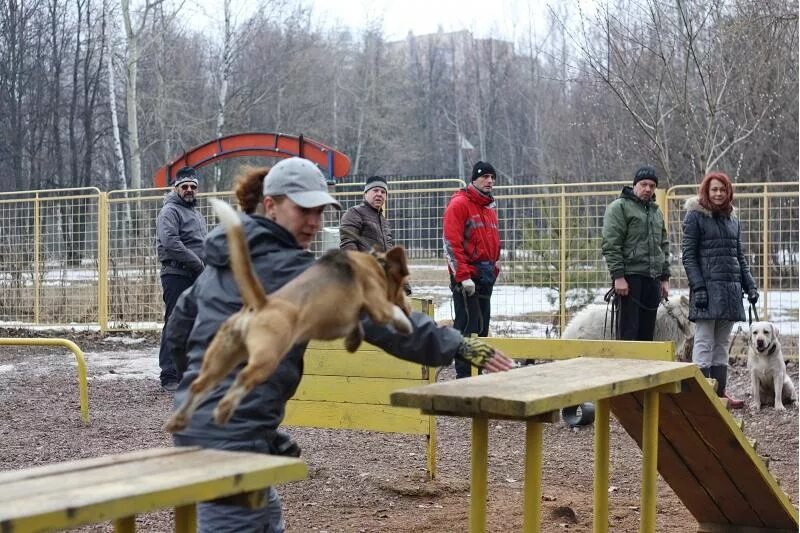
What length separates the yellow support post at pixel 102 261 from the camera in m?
13.9

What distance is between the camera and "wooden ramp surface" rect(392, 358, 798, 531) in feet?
10.5

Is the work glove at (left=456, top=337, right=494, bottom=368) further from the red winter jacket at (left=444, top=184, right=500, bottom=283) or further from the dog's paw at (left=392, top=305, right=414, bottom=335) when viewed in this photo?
the red winter jacket at (left=444, top=184, right=500, bottom=283)

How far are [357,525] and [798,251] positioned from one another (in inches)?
310

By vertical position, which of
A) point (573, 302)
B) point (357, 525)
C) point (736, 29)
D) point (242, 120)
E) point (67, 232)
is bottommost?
point (357, 525)

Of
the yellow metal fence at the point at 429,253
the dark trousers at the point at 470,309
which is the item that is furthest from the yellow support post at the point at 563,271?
the dark trousers at the point at 470,309

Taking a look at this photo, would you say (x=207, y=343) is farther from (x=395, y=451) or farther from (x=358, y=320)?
(x=395, y=451)

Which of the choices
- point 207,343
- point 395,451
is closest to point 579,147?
point 395,451

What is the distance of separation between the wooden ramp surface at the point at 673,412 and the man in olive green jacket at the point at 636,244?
3078 millimetres

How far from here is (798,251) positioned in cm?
1148

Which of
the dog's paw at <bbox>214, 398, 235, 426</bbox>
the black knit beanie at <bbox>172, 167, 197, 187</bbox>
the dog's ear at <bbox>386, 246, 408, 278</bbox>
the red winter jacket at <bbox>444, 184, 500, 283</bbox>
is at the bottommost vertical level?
the dog's paw at <bbox>214, 398, 235, 426</bbox>

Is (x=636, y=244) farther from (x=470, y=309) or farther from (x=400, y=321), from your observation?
(x=400, y=321)

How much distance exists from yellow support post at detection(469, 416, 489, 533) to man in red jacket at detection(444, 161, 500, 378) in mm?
4591

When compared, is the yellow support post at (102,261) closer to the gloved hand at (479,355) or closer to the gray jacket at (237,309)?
the gray jacket at (237,309)

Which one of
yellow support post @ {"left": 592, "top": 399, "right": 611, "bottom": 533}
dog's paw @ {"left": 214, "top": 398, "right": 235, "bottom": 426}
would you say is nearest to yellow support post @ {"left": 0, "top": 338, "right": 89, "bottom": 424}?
yellow support post @ {"left": 592, "top": 399, "right": 611, "bottom": 533}
